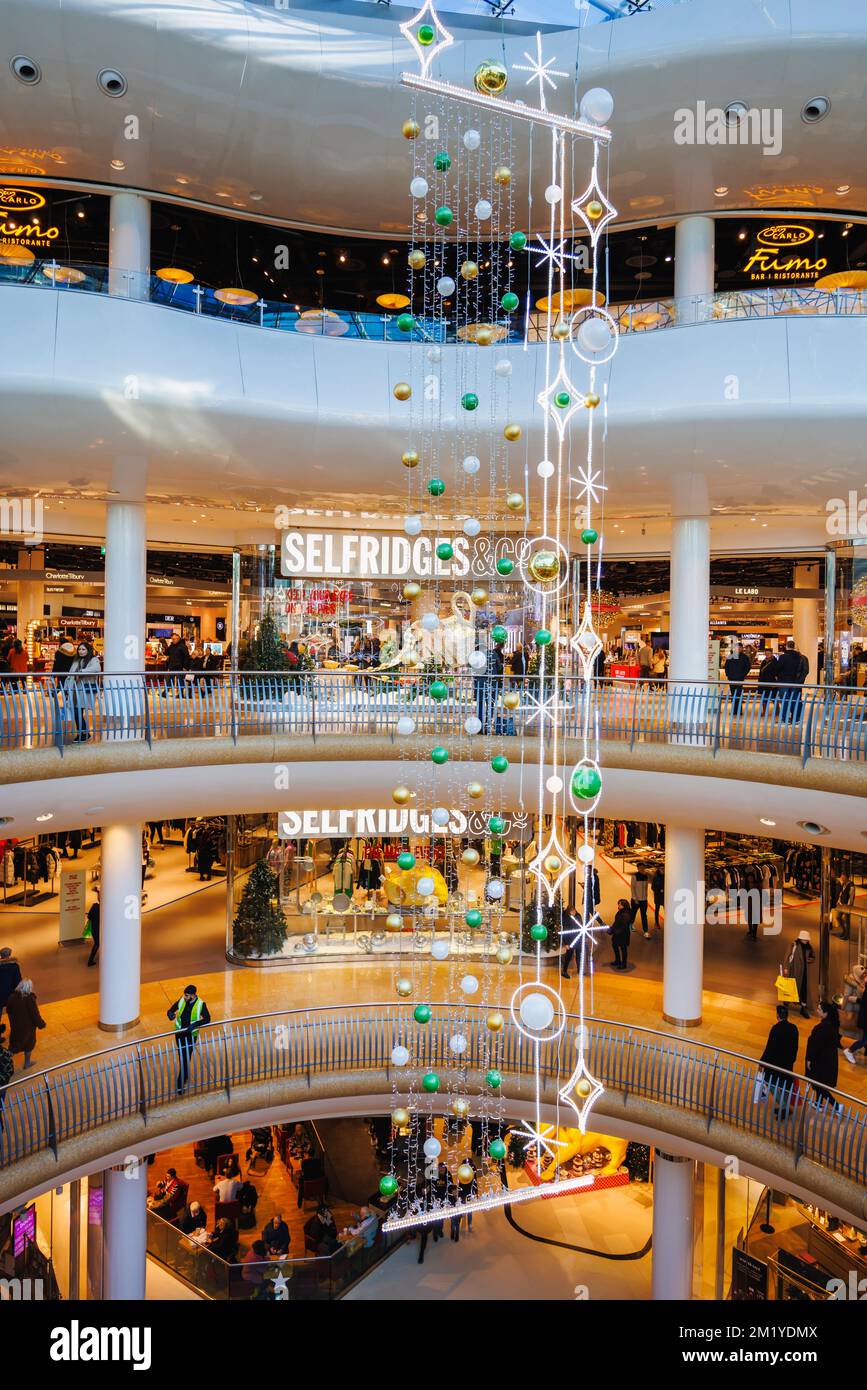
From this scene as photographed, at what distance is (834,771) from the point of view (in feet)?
31.8

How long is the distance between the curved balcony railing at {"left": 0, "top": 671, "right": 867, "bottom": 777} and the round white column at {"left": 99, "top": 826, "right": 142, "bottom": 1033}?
208cm

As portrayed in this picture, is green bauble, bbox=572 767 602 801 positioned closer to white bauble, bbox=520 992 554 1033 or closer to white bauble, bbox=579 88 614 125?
white bauble, bbox=520 992 554 1033

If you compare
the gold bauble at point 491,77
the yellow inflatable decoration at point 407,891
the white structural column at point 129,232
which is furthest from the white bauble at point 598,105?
the yellow inflatable decoration at point 407,891

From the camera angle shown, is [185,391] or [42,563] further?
[42,563]

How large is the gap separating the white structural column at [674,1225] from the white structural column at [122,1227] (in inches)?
282

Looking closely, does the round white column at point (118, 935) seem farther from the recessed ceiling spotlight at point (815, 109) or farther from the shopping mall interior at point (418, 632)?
the recessed ceiling spotlight at point (815, 109)

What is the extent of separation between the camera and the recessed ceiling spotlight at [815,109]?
10.1 m

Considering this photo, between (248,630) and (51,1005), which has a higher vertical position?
(248,630)

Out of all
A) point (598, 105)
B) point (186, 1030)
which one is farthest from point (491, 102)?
point (186, 1030)

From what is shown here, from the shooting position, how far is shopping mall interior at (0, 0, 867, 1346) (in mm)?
10062

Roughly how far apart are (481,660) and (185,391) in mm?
7154
